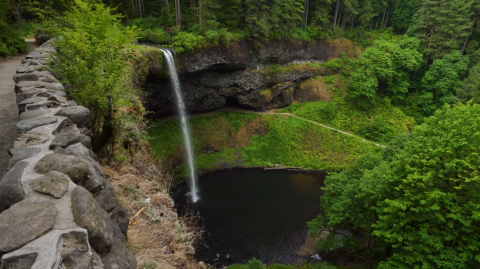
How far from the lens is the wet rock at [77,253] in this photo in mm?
2672

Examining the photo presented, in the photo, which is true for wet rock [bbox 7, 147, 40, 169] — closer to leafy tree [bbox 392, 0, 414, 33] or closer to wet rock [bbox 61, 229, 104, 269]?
wet rock [bbox 61, 229, 104, 269]

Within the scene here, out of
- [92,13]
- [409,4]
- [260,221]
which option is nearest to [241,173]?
[260,221]

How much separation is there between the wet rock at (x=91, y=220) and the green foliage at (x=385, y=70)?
1456 inches

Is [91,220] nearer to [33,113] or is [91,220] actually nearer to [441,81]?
[33,113]

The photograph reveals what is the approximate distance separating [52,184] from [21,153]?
1.28 meters

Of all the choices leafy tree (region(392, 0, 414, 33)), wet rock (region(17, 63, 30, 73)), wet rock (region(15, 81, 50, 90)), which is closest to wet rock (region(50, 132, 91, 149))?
wet rock (region(15, 81, 50, 90))

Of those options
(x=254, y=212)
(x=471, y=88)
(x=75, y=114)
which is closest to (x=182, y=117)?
(x=254, y=212)

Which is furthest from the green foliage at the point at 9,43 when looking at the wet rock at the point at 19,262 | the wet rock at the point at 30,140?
the wet rock at the point at 19,262

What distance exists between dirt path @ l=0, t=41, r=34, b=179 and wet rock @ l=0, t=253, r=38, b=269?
12.9 ft

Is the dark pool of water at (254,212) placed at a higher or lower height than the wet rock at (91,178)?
lower

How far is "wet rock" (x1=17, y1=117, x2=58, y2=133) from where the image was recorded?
202 inches

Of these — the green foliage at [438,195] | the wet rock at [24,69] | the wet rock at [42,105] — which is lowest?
the green foliage at [438,195]

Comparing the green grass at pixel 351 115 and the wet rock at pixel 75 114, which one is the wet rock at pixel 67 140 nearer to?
the wet rock at pixel 75 114

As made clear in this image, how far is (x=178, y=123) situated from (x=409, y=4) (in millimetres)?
46960
